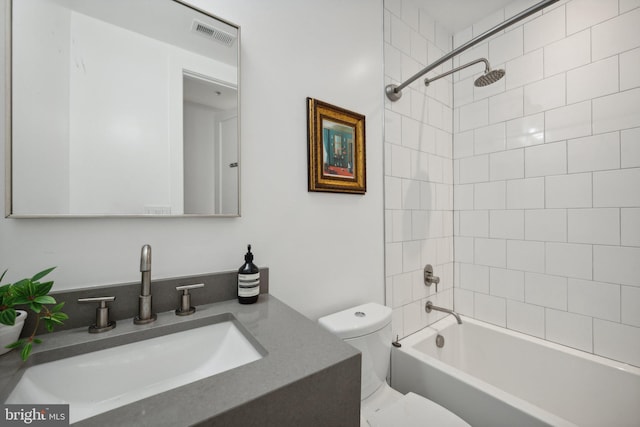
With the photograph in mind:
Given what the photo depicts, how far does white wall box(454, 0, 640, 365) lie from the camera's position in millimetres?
1272

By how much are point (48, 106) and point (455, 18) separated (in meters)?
2.24

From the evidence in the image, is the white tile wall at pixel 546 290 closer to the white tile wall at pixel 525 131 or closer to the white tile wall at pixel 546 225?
the white tile wall at pixel 546 225

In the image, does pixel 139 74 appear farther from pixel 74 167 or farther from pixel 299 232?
pixel 299 232

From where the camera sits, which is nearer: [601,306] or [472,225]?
[601,306]

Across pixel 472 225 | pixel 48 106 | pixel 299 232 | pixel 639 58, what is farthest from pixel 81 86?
pixel 639 58

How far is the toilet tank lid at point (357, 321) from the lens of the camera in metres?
1.04

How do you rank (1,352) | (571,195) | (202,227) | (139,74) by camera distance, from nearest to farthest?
(1,352) → (139,74) → (202,227) → (571,195)

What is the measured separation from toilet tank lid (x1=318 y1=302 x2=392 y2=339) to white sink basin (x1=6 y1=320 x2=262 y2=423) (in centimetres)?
45

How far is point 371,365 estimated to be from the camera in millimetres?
1120

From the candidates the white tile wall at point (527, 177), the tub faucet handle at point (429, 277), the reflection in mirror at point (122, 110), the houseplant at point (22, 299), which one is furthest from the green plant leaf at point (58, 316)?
the tub faucet handle at point (429, 277)

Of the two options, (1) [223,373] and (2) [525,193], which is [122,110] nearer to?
(1) [223,373]

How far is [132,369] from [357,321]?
2.56ft

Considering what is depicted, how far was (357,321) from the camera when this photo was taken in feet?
3.62

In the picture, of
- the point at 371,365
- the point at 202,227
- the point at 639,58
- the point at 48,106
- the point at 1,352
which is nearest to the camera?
the point at 1,352
